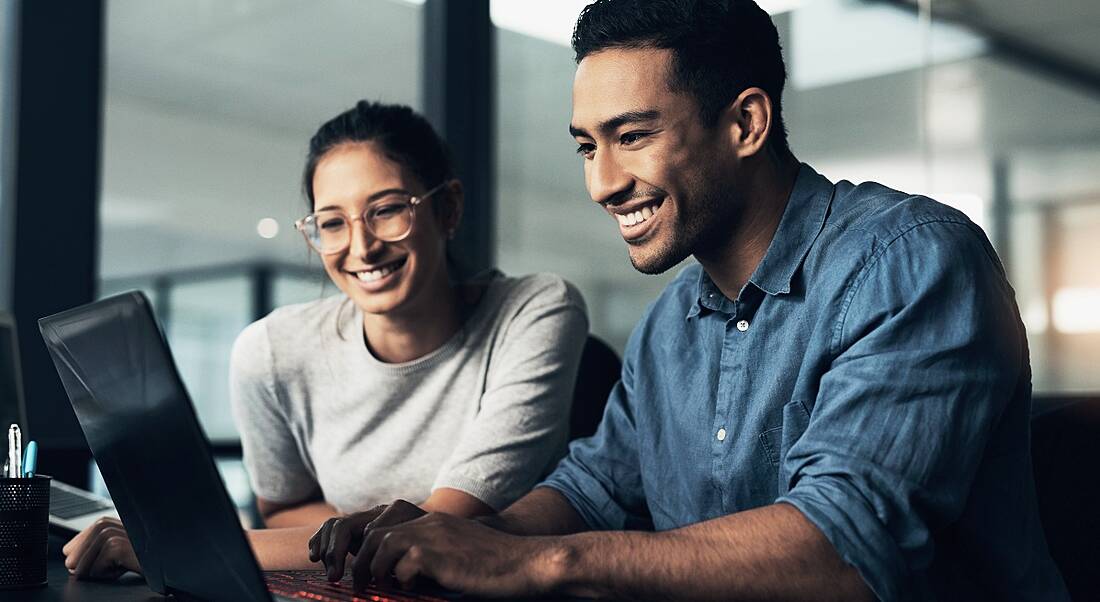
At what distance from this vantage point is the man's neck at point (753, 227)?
52.4 inches

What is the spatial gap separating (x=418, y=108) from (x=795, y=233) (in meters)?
2.66

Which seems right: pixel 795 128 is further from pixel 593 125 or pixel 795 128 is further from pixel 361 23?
pixel 593 125

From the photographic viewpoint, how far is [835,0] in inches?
136

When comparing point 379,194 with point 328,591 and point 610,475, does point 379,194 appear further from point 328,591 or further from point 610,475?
point 328,591

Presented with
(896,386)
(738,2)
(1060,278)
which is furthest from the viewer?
(1060,278)

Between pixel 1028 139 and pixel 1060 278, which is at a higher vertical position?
pixel 1028 139

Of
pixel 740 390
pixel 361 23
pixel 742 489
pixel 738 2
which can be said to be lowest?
pixel 742 489

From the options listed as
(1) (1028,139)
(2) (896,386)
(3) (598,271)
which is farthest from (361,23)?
(2) (896,386)

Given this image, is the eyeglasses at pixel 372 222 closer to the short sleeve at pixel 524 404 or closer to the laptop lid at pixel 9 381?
the short sleeve at pixel 524 404

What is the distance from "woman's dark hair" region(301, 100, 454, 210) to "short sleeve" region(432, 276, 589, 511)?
11.2 inches

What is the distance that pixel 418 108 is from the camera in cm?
377

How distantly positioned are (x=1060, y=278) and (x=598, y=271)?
1464mm

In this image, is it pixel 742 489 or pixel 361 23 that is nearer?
pixel 742 489

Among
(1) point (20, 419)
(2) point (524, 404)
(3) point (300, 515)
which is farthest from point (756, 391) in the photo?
(1) point (20, 419)
